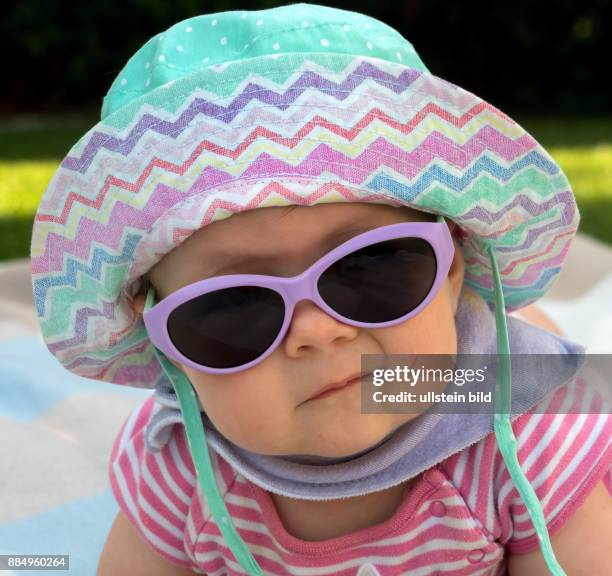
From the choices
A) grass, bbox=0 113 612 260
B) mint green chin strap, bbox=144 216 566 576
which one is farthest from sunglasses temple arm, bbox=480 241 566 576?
grass, bbox=0 113 612 260

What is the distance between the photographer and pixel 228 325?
1236 mm

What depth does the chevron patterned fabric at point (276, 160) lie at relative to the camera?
1194 millimetres

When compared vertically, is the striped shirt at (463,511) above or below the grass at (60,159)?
above

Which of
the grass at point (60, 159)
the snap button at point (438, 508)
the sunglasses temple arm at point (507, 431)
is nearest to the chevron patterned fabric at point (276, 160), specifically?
the sunglasses temple arm at point (507, 431)

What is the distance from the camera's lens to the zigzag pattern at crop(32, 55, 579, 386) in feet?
3.92

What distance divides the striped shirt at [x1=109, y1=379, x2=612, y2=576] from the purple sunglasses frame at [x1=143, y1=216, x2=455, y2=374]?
0.26 meters

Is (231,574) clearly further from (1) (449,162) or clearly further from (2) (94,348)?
(1) (449,162)

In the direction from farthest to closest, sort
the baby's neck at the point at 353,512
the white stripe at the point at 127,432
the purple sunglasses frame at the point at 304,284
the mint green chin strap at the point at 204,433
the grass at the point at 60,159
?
the grass at the point at 60,159, the white stripe at the point at 127,432, the baby's neck at the point at 353,512, the mint green chin strap at the point at 204,433, the purple sunglasses frame at the point at 304,284

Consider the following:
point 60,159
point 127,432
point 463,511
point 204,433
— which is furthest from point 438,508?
point 60,159

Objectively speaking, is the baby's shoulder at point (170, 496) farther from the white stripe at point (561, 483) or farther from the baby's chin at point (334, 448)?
the white stripe at point (561, 483)

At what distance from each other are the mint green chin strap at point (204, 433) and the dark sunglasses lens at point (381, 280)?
0.08 metres

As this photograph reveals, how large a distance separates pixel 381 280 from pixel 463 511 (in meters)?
0.36

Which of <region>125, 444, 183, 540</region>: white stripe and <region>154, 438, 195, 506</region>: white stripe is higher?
<region>154, 438, 195, 506</region>: white stripe

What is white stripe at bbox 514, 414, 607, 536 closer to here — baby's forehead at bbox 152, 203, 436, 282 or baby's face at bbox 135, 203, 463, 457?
baby's face at bbox 135, 203, 463, 457
